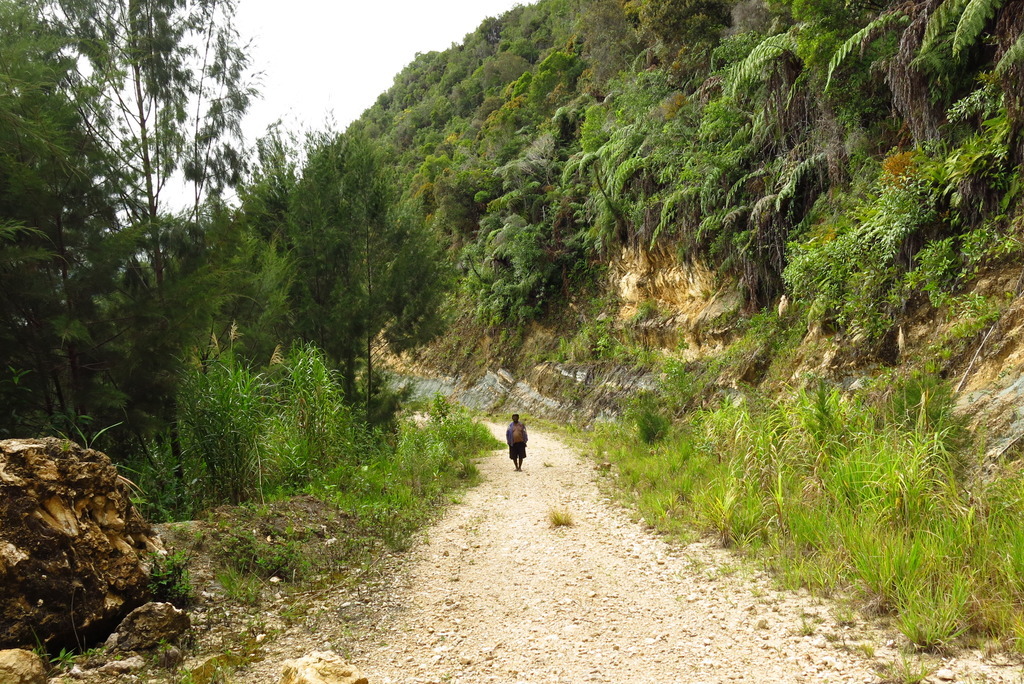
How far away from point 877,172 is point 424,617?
957 centimetres

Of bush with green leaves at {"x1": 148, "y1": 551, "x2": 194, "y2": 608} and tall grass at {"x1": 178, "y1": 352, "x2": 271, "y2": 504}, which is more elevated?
tall grass at {"x1": 178, "y1": 352, "x2": 271, "y2": 504}

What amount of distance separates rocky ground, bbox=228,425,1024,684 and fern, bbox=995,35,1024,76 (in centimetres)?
617

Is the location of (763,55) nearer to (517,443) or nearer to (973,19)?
(973,19)

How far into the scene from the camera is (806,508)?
5.12m

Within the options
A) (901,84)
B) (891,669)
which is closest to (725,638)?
(891,669)

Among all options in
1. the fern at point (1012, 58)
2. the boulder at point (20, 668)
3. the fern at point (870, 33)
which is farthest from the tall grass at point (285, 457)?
the fern at point (870, 33)

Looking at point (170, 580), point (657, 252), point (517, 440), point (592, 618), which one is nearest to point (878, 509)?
point (592, 618)

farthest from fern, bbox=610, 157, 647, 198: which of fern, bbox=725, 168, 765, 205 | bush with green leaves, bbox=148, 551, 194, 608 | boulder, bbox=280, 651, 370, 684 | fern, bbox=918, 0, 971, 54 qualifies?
boulder, bbox=280, 651, 370, 684

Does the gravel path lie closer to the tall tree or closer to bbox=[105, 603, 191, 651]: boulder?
bbox=[105, 603, 191, 651]: boulder

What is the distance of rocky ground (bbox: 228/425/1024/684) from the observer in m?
3.17

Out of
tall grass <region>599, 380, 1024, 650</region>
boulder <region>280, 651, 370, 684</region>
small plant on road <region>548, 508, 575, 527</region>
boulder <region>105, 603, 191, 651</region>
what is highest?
boulder <region>105, 603, 191, 651</region>

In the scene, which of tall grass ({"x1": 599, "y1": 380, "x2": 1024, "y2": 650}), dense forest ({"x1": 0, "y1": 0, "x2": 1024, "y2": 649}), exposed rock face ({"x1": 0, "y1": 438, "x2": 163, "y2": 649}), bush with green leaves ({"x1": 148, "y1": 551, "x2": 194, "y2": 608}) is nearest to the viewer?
exposed rock face ({"x1": 0, "y1": 438, "x2": 163, "y2": 649})

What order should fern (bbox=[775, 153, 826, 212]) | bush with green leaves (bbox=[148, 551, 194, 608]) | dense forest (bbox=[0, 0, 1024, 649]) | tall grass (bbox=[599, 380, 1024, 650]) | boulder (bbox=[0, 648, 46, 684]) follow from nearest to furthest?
boulder (bbox=[0, 648, 46, 684])
tall grass (bbox=[599, 380, 1024, 650])
bush with green leaves (bbox=[148, 551, 194, 608])
dense forest (bbox=[0, 0, 1024, 649])
fern (bbox=[775, 153, 826, 212])

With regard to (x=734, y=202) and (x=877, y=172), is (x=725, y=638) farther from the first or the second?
(x=734, y=202)
